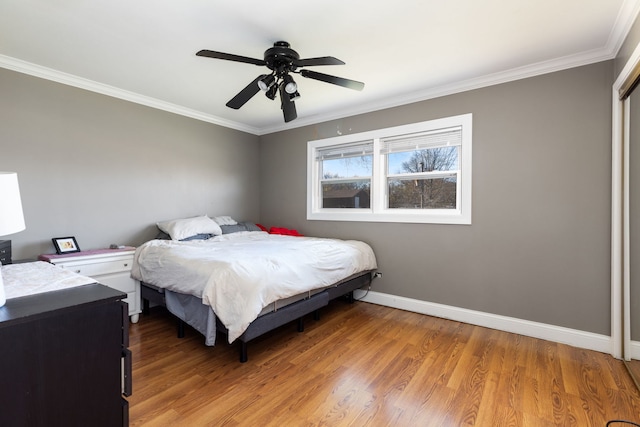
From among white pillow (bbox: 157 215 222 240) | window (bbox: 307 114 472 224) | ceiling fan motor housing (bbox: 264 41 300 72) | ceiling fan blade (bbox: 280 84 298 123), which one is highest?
ceiling fan motor housing (bbox: 264 41 300 72)

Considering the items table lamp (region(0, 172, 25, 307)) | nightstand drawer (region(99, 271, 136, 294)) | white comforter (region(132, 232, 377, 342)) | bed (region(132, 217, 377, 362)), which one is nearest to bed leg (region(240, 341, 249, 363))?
bed (region(132, 217, 377, 362))

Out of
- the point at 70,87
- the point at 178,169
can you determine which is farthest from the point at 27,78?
the point at 178,169

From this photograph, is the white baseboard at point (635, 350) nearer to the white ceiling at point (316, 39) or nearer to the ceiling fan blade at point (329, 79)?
the white ceiling at point (316, 39)

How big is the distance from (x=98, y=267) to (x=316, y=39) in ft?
8.92

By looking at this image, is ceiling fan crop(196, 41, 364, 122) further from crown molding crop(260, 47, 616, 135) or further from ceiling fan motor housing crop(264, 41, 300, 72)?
crown molding crop(260, 47, 616, 135)

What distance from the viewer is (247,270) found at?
2053 millimetres

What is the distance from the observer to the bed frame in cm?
210

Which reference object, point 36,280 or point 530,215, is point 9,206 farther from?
point 530,215

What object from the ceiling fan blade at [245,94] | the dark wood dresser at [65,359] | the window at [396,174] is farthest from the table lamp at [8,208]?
the window at [396,174]

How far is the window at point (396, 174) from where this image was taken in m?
3.04

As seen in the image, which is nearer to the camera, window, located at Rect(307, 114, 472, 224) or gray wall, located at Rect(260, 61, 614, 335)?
gray wall, located at Rect(260, 61, 614, 335)

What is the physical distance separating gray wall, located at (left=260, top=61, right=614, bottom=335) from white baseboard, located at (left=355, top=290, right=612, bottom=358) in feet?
0.19

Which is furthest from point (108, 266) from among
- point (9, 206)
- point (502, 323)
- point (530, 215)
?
point (530, 215)

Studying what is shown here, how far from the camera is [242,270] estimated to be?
204 cm
